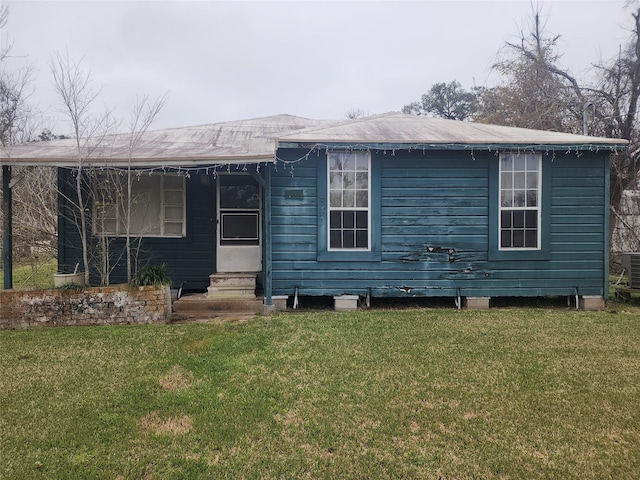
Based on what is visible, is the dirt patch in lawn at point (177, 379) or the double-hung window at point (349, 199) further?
the double-hung window at point (349, 199)

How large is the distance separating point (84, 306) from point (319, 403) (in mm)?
4222

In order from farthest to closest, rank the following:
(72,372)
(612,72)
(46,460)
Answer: (612,72)
(72,372)
(46,460)

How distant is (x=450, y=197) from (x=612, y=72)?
1210 centimetres

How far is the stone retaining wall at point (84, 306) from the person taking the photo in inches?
216

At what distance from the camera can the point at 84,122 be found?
6801mm

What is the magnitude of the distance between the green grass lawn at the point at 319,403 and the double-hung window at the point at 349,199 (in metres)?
1.92

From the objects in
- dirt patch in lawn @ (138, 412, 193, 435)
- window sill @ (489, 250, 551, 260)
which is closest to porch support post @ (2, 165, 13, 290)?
dirt patch in lawn @ (138, 412, 193, 435)

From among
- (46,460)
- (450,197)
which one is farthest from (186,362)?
(450,197)

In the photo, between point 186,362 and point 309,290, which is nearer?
point 186,362

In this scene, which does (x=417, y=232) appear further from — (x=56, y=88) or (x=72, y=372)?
(x=56, y=88)

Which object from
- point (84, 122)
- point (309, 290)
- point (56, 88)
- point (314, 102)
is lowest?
point (309, 290)

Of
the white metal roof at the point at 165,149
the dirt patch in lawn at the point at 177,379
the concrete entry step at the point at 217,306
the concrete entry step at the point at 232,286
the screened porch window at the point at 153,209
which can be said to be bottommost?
the dirt patch in lawn at the point at 177,379

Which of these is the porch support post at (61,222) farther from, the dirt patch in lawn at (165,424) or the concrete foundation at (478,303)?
the concrete foundation at (478,303)

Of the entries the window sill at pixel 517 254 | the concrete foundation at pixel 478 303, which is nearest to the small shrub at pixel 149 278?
the concrete foundation at pixel 478 303
